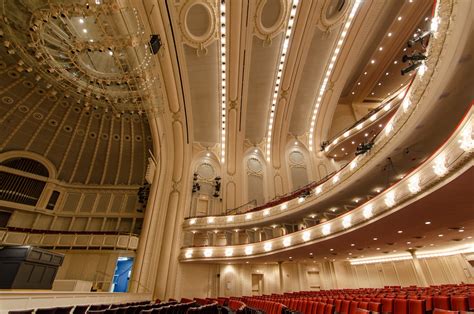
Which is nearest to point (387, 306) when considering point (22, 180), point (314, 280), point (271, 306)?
point (271, 306)

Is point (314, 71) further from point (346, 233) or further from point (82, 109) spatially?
point (82, 109)

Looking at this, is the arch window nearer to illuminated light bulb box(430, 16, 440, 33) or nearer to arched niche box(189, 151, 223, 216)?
arched niche box(189, 151, 223, 216)

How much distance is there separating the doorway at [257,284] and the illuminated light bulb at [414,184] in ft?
36.4

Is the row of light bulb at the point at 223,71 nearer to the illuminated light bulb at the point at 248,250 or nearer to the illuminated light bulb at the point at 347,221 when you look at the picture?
the illuminated light bulb at the point at 248,250

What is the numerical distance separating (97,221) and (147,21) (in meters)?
13.3

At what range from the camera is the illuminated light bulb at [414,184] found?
5.33 meters

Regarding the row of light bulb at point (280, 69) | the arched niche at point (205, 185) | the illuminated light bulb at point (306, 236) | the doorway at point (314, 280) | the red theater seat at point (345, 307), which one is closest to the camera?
the red theater seat at point (345, 307)

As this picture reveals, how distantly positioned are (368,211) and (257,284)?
9.67 m

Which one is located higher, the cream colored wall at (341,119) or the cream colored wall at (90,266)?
the cream colored wall at (341,119)

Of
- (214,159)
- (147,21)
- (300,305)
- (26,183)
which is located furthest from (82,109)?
(300,305)

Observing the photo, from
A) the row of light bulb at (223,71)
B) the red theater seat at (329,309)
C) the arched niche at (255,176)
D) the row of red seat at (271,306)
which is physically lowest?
the row of red seat at (271,306)

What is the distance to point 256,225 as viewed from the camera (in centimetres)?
1349

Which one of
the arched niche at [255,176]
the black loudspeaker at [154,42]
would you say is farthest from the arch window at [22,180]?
the arched niche at [255,176]

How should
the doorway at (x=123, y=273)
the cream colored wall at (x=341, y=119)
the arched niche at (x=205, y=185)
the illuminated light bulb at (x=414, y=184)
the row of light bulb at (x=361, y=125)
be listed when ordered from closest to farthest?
1. the illuminated light bulb at (x=414, y=184)
2. the row of light bulb at (x=361, y=125)
3. the doorway at (x=123, y=273)
4. the arched niche at (x=205, y=185)
5. the cream colored wall at (x=341, y=119)
